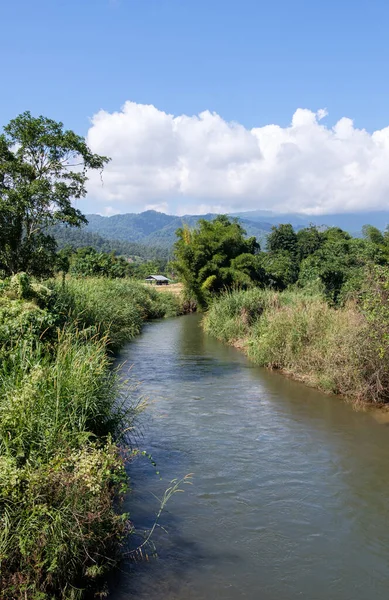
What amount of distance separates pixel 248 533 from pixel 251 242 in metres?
28.1

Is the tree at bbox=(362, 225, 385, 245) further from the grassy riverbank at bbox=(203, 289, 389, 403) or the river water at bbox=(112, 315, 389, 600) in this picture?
the river water at bbox=(112, 315, 389, 600)

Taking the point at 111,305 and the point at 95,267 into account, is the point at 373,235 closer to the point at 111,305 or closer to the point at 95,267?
the point at 95,267

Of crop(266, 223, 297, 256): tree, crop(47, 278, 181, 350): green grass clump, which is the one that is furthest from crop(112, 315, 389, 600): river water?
crop(266, 223, 297, 256): tree

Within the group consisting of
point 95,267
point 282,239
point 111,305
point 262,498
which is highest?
point 282,239

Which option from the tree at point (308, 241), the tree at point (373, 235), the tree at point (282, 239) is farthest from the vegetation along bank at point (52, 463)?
the tree at point (373, 235)

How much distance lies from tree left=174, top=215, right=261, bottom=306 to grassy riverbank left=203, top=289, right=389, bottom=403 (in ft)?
35.2

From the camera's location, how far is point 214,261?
102 ft

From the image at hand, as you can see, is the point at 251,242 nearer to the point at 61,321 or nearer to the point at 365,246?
the point at 365,246

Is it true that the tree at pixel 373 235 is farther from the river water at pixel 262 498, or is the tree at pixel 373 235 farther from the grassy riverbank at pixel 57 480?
the grassy riverbank at pixel 57 480

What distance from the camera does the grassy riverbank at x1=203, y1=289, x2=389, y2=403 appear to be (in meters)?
10.6

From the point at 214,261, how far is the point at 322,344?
18.9m

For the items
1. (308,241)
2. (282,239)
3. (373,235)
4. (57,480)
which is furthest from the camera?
(373,235)

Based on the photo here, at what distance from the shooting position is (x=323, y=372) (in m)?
12.3

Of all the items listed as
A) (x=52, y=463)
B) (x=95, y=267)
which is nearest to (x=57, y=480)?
(x=52, y=463)
